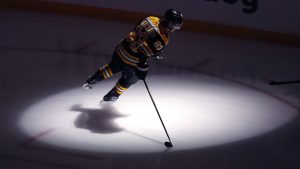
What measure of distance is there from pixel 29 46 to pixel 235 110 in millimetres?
2646

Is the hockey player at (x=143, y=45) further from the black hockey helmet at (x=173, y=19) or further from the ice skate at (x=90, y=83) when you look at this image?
the ice skate at (x=90, y=83)

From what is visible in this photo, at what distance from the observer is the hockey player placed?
3670 millimetres

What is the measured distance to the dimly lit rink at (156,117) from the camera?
373 cm

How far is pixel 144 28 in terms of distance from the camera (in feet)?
12.2

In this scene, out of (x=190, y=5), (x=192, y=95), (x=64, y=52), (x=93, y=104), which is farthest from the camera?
(x=190, y=5)

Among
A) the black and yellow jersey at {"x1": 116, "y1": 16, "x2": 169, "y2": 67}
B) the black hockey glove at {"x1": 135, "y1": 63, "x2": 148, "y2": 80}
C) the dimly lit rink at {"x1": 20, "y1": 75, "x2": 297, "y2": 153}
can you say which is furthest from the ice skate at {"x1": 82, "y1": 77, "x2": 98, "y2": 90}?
the black hockey glove at {"x1": 135, "y1": 63, "x2": 148, "y2": 80}

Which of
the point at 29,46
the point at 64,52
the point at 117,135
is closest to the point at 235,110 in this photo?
the point at 117,135

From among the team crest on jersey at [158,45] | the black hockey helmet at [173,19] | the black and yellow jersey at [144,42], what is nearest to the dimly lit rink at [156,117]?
the black and yellow jersey at [144,42]

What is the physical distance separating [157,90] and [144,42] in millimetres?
1231

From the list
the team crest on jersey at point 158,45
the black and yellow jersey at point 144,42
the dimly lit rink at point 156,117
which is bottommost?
the dimly lit rink at point 156,117

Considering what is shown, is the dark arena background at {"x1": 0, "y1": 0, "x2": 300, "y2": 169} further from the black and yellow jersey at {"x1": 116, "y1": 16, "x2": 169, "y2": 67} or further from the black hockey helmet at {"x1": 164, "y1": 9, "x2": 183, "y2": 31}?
the black hockey helmet at {"x1": 164, "y1": 9, "x2": 183, "y2": 31}

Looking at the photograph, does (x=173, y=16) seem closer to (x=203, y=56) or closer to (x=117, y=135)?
(x=117, y=135)

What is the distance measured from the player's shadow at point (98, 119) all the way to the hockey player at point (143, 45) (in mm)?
296

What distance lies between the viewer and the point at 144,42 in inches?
146
